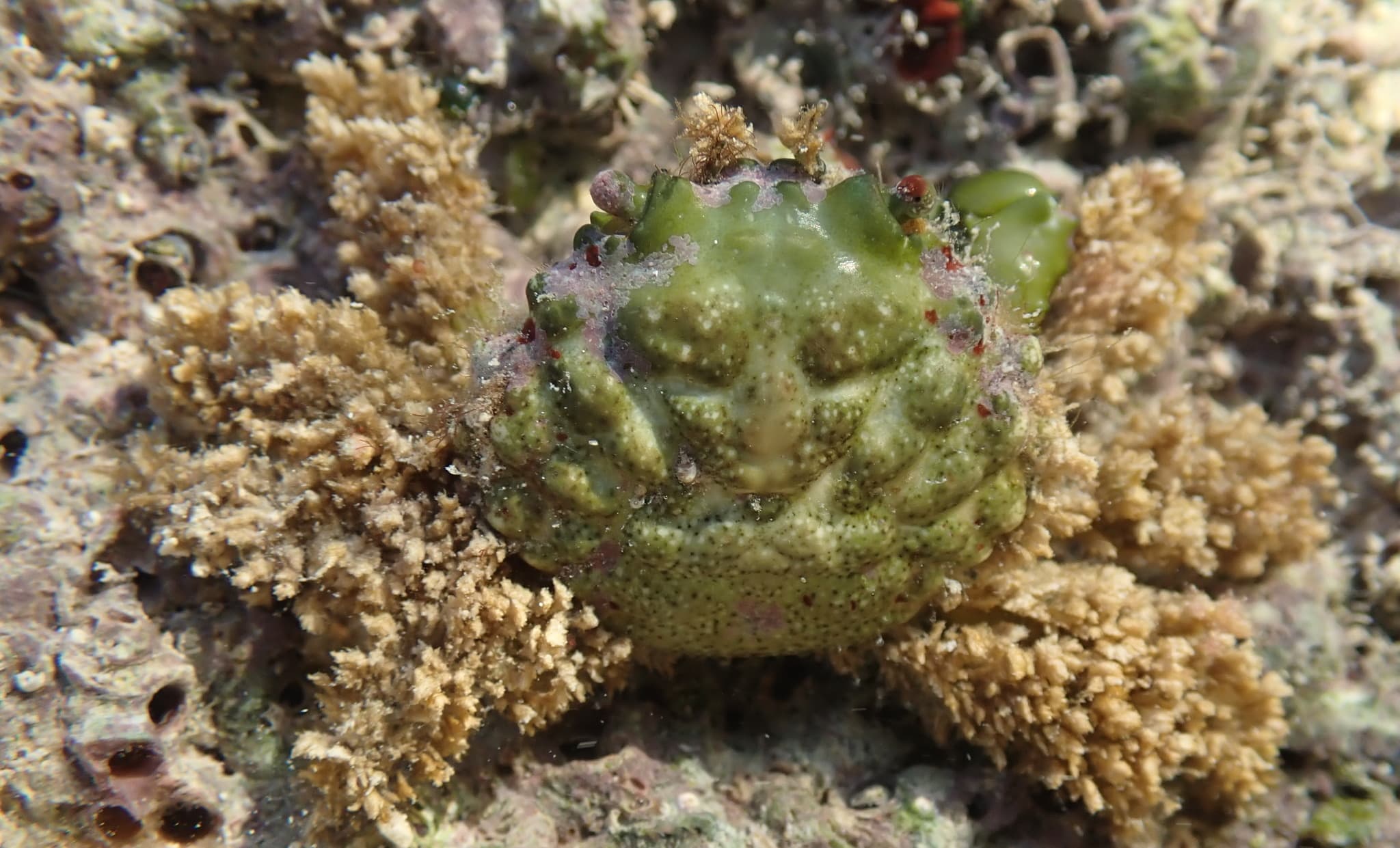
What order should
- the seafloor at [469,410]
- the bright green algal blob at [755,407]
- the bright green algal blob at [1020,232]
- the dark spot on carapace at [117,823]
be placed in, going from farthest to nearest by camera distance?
the bright green algal blob at [1020,232]
the seafloor at [469,410]
the dark spot on carapace at [117,823]
the bright green algal blob at [755,407]

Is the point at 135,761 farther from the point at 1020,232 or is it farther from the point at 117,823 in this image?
the point at 1020,232

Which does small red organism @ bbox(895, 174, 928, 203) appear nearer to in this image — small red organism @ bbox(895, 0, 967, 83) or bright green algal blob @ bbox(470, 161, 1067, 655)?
bright green algal blob @ bbox(470, 161, 1067, 655)

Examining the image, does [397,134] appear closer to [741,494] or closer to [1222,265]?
[741,494]

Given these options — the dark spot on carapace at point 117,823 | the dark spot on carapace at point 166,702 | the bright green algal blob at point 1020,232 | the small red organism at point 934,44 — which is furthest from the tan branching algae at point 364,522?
the small red organism at point 934,44

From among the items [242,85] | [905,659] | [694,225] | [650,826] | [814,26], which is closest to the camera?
[694,225]

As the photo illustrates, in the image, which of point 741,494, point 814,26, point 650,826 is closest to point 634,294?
point 741,494

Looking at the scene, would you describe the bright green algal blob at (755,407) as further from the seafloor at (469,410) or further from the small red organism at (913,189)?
the seafloor at (469,410)

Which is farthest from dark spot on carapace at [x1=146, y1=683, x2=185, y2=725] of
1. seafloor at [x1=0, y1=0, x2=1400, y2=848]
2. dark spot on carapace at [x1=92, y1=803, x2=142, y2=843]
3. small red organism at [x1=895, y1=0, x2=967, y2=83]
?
small red organism at [x1=895, y1=0, x2=967, y2=83]
